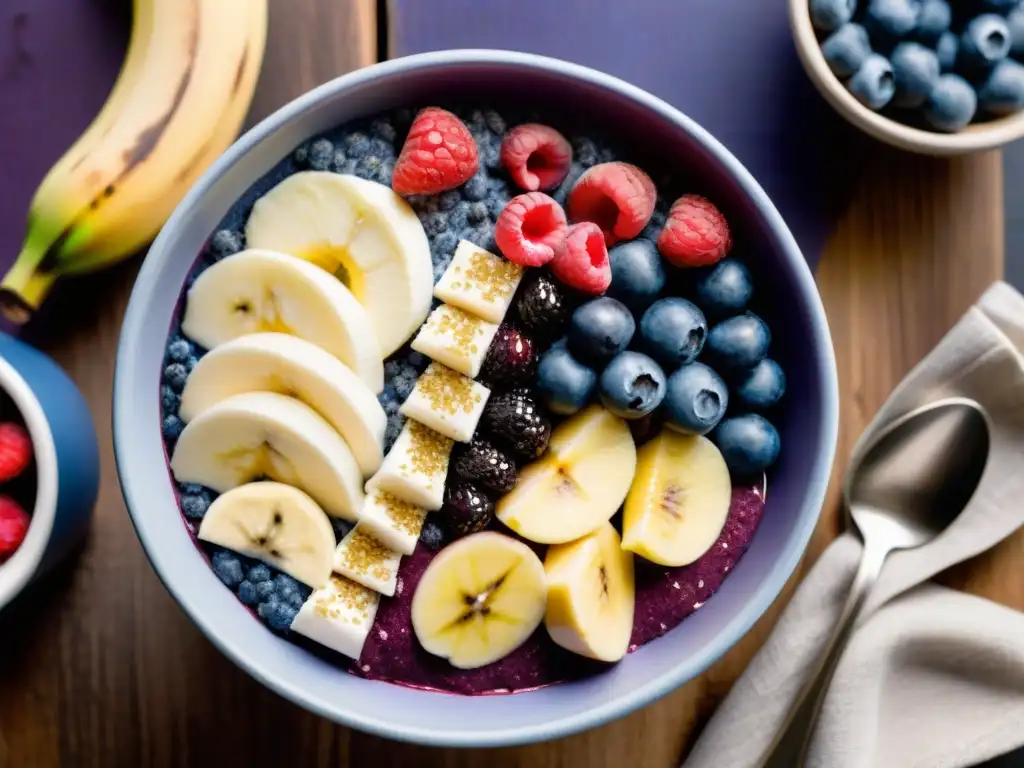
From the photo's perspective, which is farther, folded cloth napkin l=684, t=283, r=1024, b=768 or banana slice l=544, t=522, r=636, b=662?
folded cloth napkin l=684, t=283, r=1024, b=768

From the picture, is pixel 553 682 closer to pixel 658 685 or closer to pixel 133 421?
pixel 658 685

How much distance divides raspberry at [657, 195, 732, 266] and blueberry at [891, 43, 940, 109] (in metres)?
0.24

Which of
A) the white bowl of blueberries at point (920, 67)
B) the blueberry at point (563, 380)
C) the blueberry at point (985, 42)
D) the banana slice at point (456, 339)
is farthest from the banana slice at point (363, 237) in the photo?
the blueberry at point (985, 42)

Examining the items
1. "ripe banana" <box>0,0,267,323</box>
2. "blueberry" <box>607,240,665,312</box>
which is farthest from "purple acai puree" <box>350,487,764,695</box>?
"ripe banana" <box>0,0,267,323</box>

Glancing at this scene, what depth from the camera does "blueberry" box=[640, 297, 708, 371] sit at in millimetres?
896

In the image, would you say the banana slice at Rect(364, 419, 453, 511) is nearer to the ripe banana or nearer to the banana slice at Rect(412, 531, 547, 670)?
the banana slice at Rect(412, 531, 547, 670)

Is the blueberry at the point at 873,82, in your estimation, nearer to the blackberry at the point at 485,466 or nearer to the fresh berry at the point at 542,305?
the fresh berry at the point at 542,305

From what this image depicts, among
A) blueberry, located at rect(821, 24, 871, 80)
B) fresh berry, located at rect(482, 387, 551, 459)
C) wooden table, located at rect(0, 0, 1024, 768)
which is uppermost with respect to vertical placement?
blueberry, located at rect(821, 24, 871, 80)

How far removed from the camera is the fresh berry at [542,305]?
0.90m

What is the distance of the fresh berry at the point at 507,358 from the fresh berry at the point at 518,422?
0.06 feet

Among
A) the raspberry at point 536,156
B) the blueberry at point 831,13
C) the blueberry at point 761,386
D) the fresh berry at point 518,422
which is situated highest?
the blueberry at point 831,13

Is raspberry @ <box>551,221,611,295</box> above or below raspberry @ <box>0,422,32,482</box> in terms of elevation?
above

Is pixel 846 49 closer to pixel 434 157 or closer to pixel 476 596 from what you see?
pixel 434 157

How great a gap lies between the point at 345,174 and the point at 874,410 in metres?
0.60
